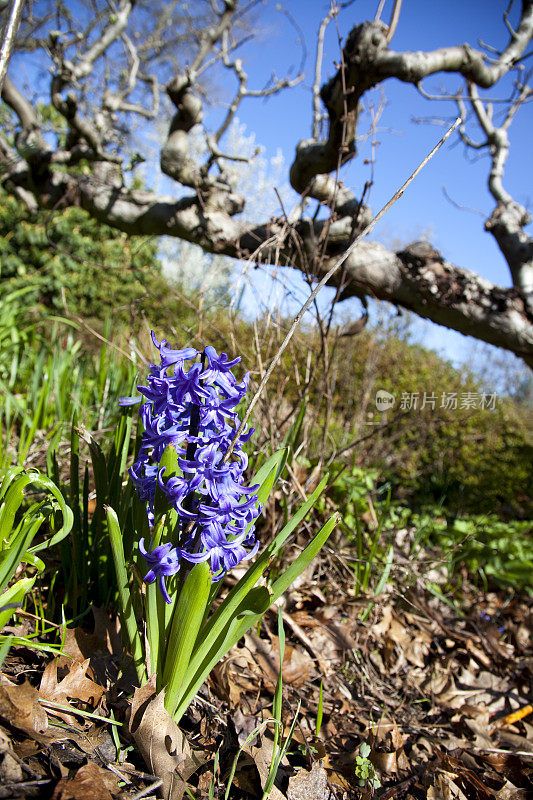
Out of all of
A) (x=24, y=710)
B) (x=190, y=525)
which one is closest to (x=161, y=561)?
(x=190, y=525)

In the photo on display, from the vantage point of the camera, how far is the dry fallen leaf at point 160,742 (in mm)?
1121

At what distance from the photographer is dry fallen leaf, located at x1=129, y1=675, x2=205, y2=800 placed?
3.68 ft

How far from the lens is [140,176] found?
9.76 m

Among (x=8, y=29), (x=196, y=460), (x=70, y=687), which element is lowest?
(x=70, y=687)

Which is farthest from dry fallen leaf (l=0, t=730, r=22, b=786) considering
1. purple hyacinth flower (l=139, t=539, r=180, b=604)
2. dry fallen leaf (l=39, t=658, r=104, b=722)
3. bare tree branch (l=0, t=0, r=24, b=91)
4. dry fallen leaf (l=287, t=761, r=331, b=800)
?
bare tree branch (l=0, t=0, r=24, b=91)

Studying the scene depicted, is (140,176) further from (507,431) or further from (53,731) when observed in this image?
(53,731)

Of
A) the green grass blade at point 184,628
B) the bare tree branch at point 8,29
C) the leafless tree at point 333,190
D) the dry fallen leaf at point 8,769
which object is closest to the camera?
the dry fallen leaf at point 8,769

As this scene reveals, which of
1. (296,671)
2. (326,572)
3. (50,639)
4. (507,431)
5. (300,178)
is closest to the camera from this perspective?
(50,639)

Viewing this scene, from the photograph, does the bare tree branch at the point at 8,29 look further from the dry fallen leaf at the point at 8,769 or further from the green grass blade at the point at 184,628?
the dry fallen leaf at the point at 8,769

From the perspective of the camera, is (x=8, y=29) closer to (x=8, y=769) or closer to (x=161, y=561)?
(x=161, y=561)

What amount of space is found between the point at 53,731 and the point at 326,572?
1.39 meters

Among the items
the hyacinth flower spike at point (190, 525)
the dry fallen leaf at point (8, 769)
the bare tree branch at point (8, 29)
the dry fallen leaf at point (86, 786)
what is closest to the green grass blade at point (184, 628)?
the hyacinth flower spike at point (190, 525)

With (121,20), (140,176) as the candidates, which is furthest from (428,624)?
(121,20)

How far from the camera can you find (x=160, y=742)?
115 cm
